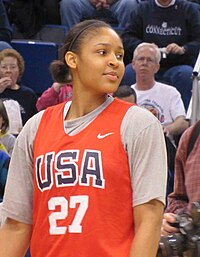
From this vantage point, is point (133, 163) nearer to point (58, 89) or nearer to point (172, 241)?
point (172, 241)

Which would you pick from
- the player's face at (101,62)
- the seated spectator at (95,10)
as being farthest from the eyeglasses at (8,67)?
the player's face at (101,62)

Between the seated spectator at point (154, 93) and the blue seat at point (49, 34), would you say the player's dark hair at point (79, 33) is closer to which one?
the seated spectator at point (154, 93)

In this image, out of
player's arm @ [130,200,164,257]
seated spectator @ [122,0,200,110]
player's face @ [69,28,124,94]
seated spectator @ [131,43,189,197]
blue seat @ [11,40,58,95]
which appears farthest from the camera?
blue seat @ [11,40,58,95]

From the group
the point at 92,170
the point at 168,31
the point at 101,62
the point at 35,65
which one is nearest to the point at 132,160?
the point at 92,170

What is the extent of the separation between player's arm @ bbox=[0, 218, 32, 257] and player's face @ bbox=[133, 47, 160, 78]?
431 centimetres

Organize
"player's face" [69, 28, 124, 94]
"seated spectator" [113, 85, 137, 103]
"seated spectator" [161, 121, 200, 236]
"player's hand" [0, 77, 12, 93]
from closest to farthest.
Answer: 1. "player's face" [69, 28, 124, 94]
2. "seated spectator" [161, 121, 200, 236]
3. "seated spectator" [113, 85, 137, 103]
4. "player's hand" [0, 77, 12, 93]

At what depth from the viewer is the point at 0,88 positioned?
716 centimetres

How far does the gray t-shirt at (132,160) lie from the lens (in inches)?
99.6

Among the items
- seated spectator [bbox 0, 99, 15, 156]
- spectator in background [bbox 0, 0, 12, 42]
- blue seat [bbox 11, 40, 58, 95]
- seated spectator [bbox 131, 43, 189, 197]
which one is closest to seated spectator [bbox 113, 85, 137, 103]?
seated spectator [bbox 131, 43, 189, 197]

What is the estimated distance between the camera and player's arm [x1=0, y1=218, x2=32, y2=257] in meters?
2.74

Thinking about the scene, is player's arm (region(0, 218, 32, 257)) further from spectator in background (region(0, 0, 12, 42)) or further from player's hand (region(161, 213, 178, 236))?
spectator in background (region(0, 0, 12, 42))

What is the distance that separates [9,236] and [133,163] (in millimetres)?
498

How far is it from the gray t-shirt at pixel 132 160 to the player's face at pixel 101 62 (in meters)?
0.08

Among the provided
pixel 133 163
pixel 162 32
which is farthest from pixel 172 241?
pixel 162 32
